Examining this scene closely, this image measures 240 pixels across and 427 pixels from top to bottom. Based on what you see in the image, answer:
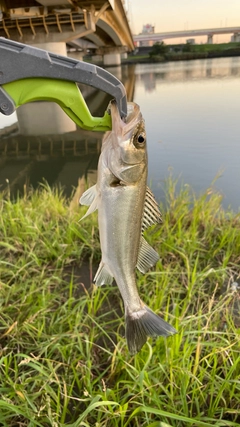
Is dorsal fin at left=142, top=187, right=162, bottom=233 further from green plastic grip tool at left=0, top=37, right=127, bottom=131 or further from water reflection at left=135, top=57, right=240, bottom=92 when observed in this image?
water reflection at left=135, top=57, right=240, bottom=92

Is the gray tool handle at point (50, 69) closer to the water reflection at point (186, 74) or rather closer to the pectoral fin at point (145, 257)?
the pectoral fin at point (145, 257)

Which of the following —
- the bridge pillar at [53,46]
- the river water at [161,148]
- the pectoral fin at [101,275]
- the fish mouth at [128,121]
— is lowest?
the river water at [161,148]

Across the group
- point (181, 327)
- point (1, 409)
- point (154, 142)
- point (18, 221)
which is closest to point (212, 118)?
point (154, 142)

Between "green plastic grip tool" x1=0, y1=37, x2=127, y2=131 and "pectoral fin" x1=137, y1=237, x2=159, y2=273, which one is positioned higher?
"green plastic grip tool" x1=0, y1=37, x2=127, y2=131

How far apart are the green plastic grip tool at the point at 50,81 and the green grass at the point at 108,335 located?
1367 mm

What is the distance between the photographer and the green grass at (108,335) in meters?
1.90

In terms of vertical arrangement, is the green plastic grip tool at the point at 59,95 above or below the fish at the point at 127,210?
above

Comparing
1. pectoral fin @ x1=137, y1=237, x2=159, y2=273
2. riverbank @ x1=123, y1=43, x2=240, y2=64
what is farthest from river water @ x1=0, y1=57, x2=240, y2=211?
riverbank @ x1=123, y1=43, x2=240, y2=64

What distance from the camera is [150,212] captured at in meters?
1.34

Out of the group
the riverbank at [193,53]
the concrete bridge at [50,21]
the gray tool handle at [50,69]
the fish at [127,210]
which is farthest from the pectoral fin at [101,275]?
the riverbank at [193,53]

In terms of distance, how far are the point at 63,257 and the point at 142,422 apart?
1671mm

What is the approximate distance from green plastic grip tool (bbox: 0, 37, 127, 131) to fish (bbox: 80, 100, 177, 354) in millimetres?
66

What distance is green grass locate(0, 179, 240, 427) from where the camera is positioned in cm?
190

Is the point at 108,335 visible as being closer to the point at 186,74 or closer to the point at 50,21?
the point at 50,21
